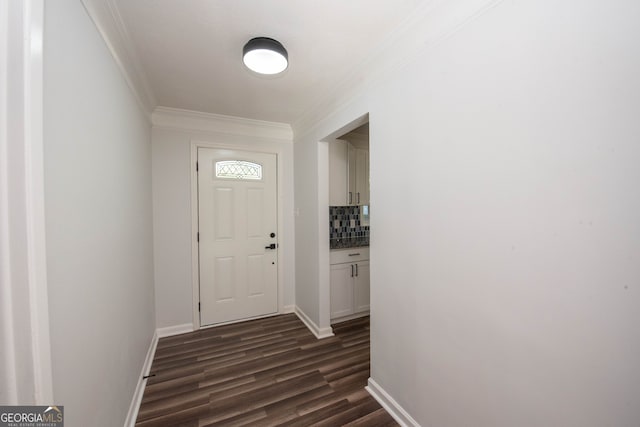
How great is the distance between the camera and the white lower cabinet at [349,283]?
2852 millimetres

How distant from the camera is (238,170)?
298cm

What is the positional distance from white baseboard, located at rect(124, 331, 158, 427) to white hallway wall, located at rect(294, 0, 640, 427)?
1.72 meters

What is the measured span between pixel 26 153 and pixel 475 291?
166 centimetres

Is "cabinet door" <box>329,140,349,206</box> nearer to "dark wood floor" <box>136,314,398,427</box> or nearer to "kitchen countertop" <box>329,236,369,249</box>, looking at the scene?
"kitchen countertop" <box>329,236,369,249</box>

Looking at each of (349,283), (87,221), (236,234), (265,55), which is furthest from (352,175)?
(87,221)

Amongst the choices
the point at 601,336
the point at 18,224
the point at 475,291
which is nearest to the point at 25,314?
the point at 18,224

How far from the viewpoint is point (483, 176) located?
109 centimetres

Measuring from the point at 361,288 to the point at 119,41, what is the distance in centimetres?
306

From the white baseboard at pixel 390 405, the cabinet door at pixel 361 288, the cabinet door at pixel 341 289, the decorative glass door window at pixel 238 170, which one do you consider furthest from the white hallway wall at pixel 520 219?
the decorative glass door window at pixel 238 170

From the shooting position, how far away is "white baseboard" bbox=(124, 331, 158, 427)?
152 centimetres

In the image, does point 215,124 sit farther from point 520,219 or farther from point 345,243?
point 520,219

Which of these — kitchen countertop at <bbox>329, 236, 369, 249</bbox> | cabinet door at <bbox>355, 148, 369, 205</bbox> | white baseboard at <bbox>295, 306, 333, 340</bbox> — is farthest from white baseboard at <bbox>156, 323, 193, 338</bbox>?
cabinet door at <bbox>355, 148, 369, 205</bbox>

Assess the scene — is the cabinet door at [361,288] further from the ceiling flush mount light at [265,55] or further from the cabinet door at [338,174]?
the ceiling flush mount light at [265,55]

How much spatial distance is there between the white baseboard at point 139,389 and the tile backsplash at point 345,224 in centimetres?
227
